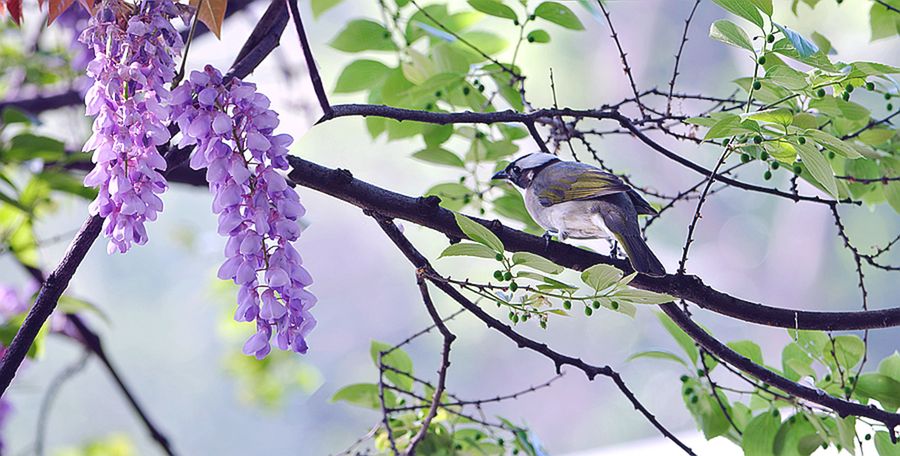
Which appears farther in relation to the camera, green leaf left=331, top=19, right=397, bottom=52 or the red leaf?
green leaf left=331, top=19, right=397, bottom=52

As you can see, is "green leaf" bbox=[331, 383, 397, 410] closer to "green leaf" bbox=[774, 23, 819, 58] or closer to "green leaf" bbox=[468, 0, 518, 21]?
"green leaf" bbox=[468, 0, 518, 21]

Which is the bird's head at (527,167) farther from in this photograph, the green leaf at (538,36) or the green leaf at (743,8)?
the green leaf at (743,8)

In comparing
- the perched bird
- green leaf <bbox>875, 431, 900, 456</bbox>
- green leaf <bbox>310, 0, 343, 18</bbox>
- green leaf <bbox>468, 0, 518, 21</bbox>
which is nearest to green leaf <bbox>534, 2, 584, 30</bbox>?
green leaf <bbox>468, 0, 518, 21</bbox>

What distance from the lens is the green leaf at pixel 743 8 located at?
0.59m

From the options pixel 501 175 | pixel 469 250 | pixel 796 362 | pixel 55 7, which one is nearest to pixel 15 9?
pixel 55 7

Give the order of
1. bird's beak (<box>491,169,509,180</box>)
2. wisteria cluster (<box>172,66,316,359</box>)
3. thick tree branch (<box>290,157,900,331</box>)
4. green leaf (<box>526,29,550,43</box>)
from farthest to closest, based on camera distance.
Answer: bird's beak (<box>491,169,509,180</box>), green leaf (<box>526,29,550,43</box>), thick tree branch (<box>290,157,900,331</box>), wisteria cluster (<box>172,66,316,359</box>)

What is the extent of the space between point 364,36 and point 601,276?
54 cm

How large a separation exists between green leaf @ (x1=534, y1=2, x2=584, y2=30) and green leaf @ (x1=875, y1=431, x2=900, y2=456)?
0.46m

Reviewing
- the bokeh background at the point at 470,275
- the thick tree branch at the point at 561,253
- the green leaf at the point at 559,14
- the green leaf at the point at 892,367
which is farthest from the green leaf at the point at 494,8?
the bokeh background at the point at 470,275

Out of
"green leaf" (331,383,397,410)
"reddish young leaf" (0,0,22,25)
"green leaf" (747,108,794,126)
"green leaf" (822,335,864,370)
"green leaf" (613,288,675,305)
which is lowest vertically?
"green leaf" (613,288,675,305)

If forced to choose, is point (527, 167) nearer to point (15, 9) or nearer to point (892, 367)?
point (892, 367)

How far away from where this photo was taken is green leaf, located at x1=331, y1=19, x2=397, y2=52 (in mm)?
1019

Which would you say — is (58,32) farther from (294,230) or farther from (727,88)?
(727,88)

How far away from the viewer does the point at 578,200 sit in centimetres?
104
